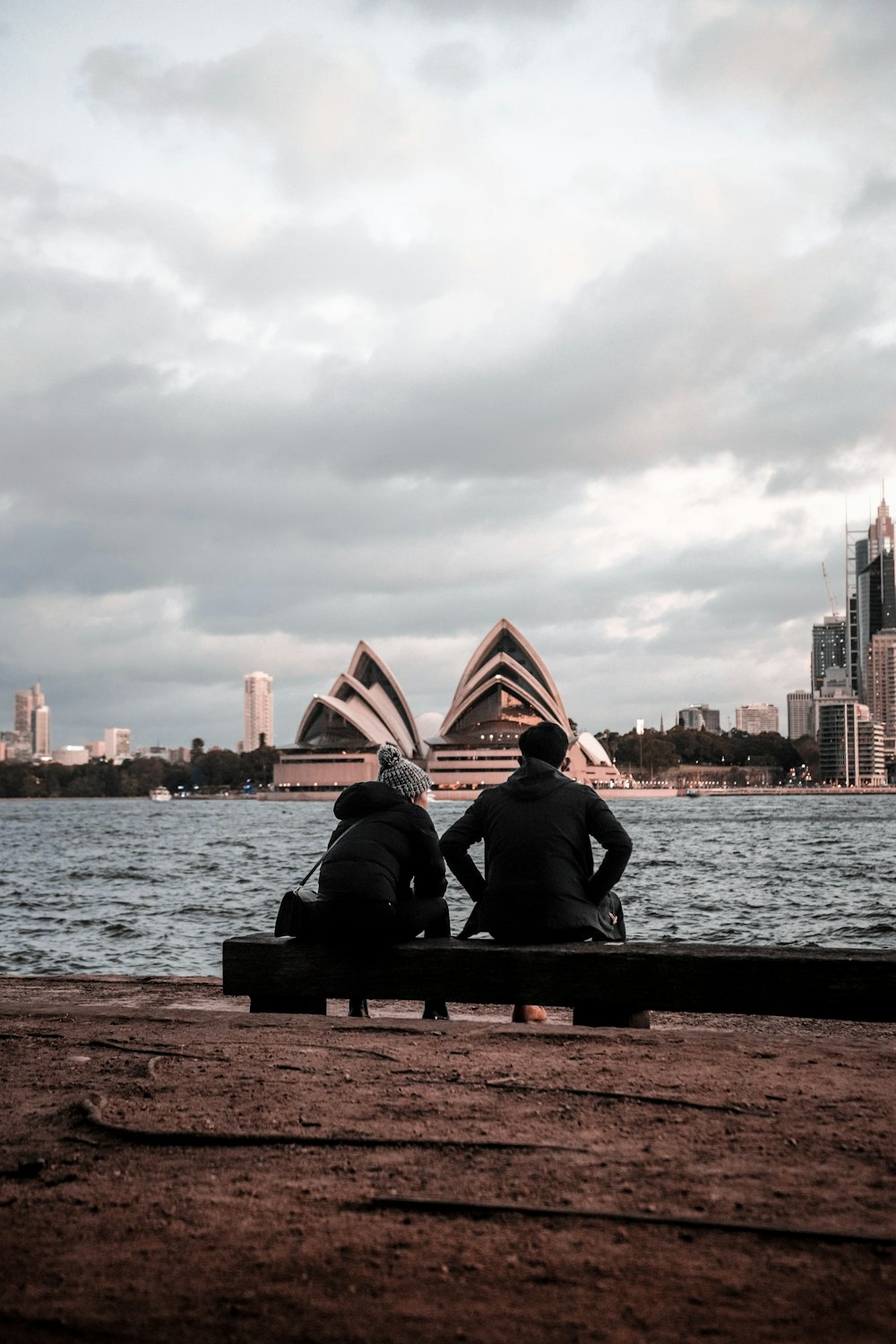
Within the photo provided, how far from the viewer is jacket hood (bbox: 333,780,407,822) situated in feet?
14.2

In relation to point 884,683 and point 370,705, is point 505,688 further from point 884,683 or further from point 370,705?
point 884,683

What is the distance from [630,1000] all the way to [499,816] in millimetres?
840

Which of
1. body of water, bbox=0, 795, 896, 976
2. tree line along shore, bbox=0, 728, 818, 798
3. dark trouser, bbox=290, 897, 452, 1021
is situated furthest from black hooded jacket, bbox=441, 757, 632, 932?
tree line along shore, bbox=0, 728, 818, 798

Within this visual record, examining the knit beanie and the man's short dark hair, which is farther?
the knit beanie

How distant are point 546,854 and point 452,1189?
1.93 m

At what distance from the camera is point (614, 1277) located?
6.08ft

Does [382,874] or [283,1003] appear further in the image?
[283,1003]

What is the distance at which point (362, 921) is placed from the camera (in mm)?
4020

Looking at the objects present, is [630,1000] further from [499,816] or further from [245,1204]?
[245,1204]

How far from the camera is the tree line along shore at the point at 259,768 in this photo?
432 ft

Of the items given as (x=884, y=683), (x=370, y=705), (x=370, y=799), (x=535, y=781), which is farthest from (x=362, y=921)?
(x=884, y=683)

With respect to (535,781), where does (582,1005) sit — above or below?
below

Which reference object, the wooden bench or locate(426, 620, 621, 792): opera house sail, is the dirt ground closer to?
the wooden bench

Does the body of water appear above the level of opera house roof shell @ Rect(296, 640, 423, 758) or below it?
below
